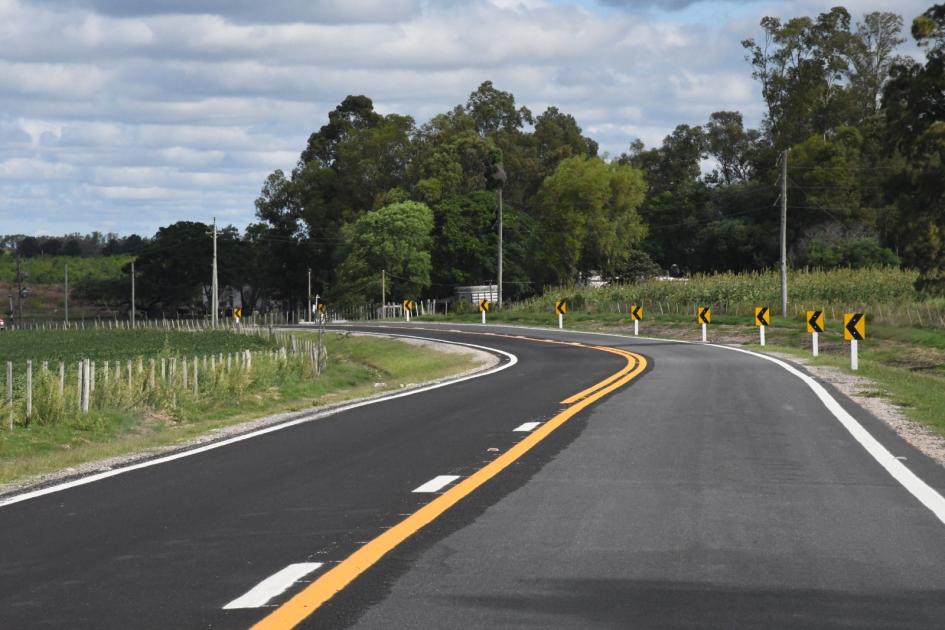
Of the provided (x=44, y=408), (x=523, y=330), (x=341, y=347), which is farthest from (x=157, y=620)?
(x=523, y=330)

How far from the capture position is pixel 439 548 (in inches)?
A: 306

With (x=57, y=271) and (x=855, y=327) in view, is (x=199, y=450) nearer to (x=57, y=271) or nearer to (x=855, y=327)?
(x=855, y=327)

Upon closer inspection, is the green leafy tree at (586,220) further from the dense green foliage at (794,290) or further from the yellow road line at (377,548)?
the yellow road line at (377,548)

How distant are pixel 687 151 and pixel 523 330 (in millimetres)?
64388

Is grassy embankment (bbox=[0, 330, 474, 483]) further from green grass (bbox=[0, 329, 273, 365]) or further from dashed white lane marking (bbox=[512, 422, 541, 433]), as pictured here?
green grass (bbox=[0, 329, 273, 365])

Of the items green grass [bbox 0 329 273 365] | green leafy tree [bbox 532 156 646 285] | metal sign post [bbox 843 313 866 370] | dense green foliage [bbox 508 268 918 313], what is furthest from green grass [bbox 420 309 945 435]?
green leafy tree [bbox 532 156 646 285]

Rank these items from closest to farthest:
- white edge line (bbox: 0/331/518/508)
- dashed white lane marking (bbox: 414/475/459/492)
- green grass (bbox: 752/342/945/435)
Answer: dashed white lane marking (bbox: 414/475/459/492)
white edge line (bbox: 0/331/518/508)
green grass (bbox: 752/342/945/435)

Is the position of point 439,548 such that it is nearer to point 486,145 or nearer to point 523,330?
point 523,330

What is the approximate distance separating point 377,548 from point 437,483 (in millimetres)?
2876

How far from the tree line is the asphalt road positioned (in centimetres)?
7626

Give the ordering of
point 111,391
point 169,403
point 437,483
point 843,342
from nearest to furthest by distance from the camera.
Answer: point 437,483 → point 111,391 → point 169,403 → point 843,342

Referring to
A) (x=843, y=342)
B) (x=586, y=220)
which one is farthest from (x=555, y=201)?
(x=843, y=342)

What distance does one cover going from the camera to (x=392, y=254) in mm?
102812

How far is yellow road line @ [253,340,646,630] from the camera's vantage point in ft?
20.2
